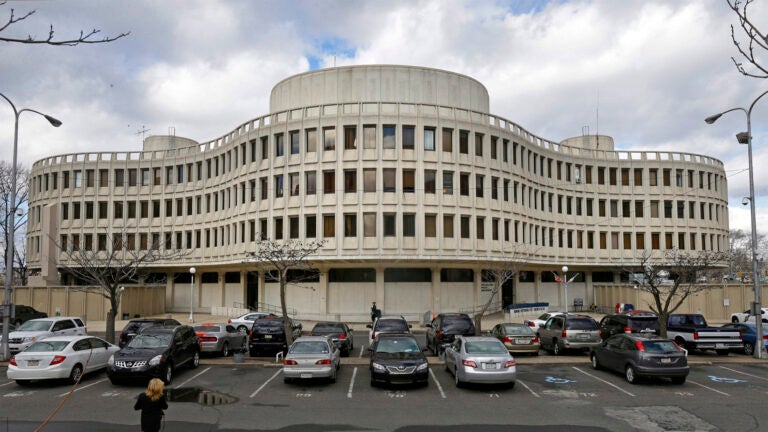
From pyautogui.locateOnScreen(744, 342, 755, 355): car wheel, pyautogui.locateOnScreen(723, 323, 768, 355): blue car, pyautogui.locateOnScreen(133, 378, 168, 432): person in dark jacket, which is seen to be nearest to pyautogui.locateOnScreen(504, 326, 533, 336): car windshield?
pyautogui.locateOnScreen(723, 323, 768, 355): blue car

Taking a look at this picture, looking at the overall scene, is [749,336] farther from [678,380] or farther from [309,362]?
[309,362]

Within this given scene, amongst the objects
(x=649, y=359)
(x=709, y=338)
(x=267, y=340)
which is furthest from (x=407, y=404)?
(x=709, y=338)

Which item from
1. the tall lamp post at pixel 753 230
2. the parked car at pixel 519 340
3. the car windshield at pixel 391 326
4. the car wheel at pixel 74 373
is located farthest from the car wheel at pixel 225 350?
the tall lamp post at pixel 753 230

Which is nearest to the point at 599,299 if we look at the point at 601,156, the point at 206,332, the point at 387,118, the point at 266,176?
the point at 601,156

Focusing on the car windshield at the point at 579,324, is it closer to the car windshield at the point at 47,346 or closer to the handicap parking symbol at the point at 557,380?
the handicap parking symbol at the point at 557,380

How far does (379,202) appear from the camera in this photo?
129ft

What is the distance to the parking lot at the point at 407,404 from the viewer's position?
494 inches

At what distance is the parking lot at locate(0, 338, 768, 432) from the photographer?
41.2ft

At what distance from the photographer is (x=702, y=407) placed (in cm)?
1427

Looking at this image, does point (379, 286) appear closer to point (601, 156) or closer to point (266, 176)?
point (266, 176)

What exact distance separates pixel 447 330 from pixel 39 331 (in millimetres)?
17619

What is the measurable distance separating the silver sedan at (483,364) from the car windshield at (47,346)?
1198 cm

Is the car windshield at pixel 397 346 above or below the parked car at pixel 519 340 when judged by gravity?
above

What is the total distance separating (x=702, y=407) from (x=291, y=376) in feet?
36.1
